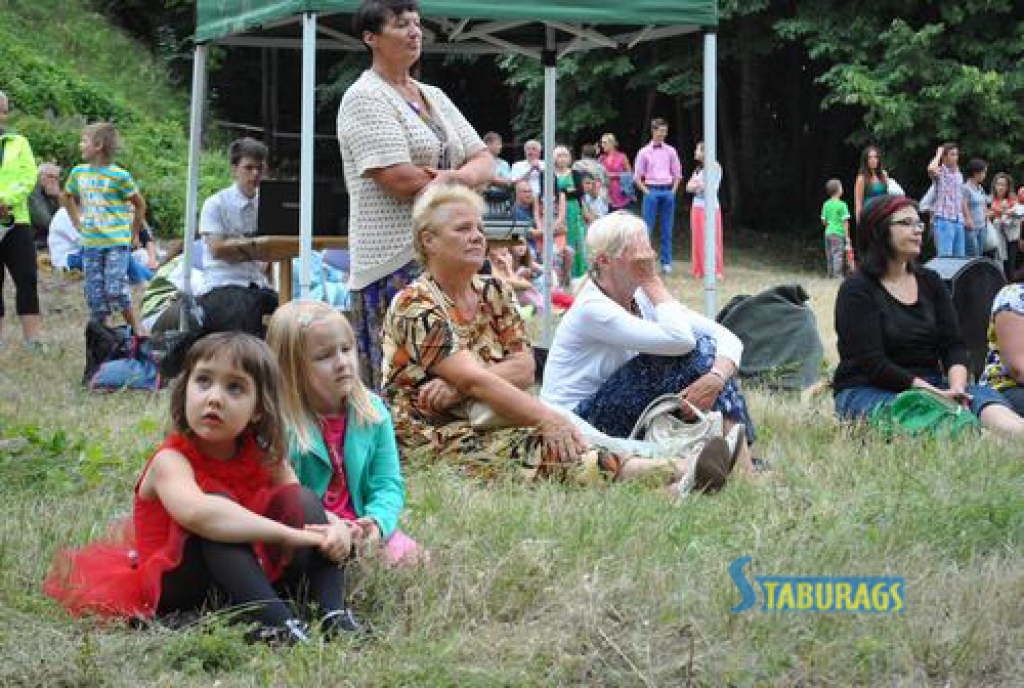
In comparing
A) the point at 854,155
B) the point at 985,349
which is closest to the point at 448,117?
the point at 985,349

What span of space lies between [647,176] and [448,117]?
555 inches

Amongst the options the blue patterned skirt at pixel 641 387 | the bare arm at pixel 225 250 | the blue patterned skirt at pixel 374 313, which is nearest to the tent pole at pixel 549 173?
the bare arm at pixel 225 250

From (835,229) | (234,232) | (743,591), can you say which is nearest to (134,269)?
(234,232)

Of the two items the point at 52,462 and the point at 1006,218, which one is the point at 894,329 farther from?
the point at 1006,218

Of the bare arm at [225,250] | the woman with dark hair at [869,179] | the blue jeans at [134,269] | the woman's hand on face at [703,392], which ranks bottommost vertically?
the woman's hand on face at [703,392]

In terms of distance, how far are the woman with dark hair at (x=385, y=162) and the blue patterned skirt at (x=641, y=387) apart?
3.44ft

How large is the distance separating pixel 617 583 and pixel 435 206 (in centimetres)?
204

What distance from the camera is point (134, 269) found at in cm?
1234

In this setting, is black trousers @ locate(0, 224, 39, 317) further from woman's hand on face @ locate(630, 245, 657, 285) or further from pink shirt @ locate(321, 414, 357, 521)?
pink shirt @ locate(321, 414, 357, 521)

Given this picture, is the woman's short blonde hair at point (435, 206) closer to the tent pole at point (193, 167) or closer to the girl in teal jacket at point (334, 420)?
the girl in teal jacket at point (334, 420)

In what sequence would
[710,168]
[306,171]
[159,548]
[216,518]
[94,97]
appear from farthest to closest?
[94,97] → [710,168] → [306,171] → [159,548] → [216,518]

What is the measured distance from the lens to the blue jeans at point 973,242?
19859mm

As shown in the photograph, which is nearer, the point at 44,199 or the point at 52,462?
the point at 52,462

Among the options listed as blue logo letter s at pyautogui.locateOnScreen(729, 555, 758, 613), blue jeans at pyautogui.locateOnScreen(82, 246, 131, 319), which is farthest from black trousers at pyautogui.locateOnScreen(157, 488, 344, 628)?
blue jeans at pyautogui.locateOnScreen(82, 246, 131, 319)
